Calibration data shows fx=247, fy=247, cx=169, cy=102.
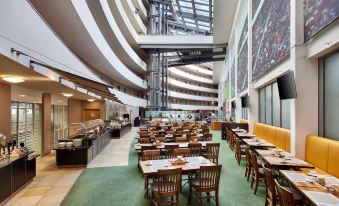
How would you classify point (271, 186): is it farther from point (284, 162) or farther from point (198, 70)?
point (198, 70)

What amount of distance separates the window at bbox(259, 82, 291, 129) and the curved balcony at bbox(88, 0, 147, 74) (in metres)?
9.32

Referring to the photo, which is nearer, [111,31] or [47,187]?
[47,187]

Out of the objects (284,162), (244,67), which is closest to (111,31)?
(244,67)

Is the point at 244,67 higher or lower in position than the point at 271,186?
higher

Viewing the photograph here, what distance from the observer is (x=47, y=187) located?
19.2ft

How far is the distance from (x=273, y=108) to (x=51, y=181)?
7.81m

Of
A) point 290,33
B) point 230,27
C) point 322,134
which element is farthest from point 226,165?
point 230,27

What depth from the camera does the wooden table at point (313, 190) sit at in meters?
2.86

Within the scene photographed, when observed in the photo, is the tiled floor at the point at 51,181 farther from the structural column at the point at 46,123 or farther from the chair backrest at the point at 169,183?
the chair backrest at the point at 169,183

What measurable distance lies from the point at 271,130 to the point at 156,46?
699 inches

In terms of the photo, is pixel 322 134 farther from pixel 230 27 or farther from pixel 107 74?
pixel 107 74

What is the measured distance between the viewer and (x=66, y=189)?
5.65m

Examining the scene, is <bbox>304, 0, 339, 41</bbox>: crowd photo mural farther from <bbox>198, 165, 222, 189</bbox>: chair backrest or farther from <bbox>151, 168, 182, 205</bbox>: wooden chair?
<bbox>151, 168, 182, 205</bbox>: wooden chair

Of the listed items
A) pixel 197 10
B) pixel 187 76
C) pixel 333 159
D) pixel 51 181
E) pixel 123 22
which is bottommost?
pixel 51 181
